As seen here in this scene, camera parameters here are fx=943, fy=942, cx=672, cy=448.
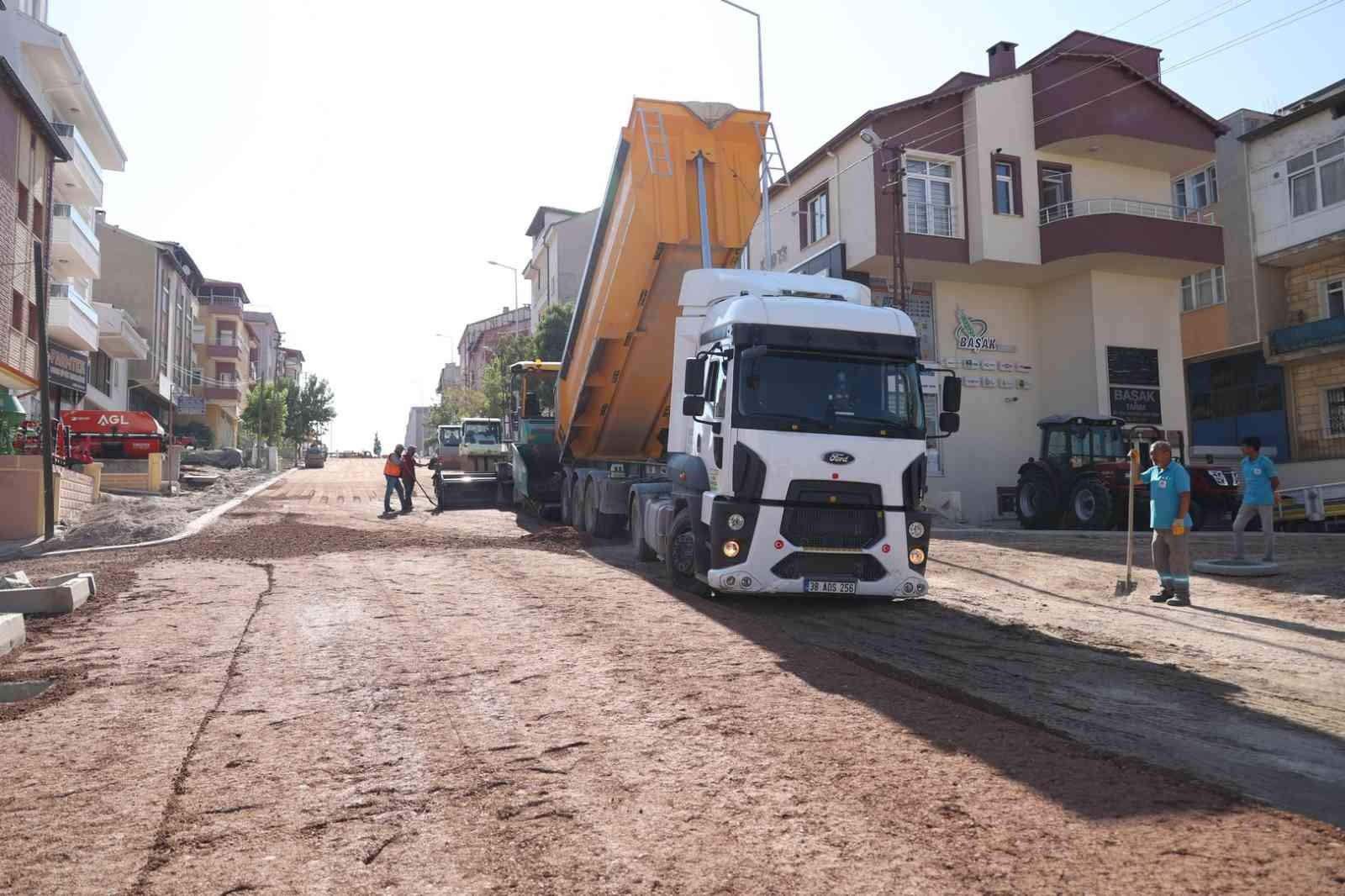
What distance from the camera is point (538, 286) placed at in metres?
65.9

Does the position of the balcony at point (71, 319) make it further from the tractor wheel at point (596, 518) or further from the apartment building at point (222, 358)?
the apartment building at point (222, 358)

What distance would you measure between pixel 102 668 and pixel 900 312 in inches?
307

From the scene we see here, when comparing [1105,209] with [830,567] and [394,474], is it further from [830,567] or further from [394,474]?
[830,567]

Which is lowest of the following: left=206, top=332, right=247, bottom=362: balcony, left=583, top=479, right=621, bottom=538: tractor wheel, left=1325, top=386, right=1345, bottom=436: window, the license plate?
the license plate

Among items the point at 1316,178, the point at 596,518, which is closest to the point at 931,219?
the point at 1316,178

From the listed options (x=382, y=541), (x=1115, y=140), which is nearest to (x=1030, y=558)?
(x=382, y=541)

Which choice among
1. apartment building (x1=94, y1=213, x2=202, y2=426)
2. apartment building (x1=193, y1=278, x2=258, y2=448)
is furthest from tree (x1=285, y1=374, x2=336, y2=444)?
apartment building (x1=94, y1=213, x2=202, y2=426)

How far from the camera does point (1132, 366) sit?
2659 cm

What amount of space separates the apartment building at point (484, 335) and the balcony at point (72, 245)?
35874 millimetres

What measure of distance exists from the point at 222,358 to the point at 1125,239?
6262cm

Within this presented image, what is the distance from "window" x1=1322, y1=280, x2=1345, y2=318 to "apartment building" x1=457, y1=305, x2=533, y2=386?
51504mm

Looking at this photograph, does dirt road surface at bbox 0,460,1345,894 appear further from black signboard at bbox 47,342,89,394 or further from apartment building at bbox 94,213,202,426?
apartment building at bbox 94,213,202,426

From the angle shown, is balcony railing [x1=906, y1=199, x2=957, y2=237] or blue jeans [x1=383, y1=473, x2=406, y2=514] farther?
balcony railing [x1=906, y1=199, x2=957, y2=237]

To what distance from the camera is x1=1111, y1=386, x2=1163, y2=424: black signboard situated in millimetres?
26203
